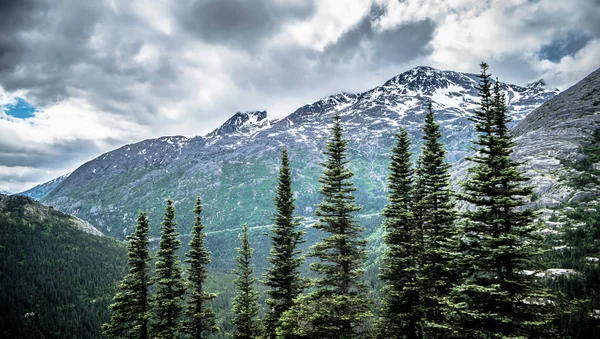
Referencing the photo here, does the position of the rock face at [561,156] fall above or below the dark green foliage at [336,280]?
above

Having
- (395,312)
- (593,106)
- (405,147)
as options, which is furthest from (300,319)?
(593,106)

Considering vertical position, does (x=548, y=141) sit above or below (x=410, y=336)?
above

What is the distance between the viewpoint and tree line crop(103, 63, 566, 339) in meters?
16.7

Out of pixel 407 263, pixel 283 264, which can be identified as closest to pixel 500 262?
pixel 407 263

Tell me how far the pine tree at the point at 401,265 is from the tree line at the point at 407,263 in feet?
0.30

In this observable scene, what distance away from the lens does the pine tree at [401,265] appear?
938 inches

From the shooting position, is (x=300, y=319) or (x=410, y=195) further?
(x=410, y=195)

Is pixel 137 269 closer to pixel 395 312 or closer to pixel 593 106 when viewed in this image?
pixel 395 312

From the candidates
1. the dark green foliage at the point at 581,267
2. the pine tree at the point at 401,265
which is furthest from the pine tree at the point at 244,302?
the dark green foliage at the point at 581,267

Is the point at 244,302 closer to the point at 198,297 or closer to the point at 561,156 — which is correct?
the point at 198,297

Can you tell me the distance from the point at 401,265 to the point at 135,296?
28825 millimetres

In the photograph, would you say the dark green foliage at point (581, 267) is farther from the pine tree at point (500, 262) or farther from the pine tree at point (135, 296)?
the pine tree at point (135, 296)

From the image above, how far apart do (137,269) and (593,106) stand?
272m

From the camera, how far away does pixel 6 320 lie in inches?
6206
